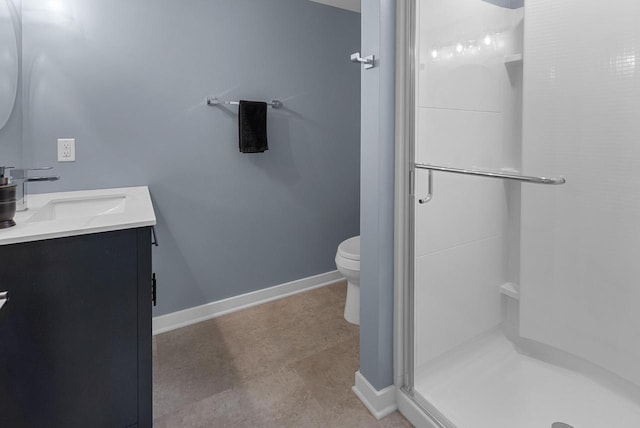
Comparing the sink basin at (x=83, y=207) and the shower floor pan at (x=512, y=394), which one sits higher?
the sink basin at (x=83, y=207)

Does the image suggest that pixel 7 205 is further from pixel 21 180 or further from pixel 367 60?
pixel 367 60

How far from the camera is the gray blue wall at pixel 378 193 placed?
4.54 ft

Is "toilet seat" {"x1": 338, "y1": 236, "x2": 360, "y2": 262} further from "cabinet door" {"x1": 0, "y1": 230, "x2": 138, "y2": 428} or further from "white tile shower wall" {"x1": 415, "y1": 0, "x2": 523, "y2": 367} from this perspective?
"cabinet door" {"x1": 0, "y1": 230, "x2": 138, "y2": 428}

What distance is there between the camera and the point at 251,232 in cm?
250

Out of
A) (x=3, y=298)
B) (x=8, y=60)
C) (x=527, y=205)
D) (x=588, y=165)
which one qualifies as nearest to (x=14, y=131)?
(x=8, y=60)

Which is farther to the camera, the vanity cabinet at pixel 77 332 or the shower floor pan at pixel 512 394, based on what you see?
the shower floor pan at pixel 512 394

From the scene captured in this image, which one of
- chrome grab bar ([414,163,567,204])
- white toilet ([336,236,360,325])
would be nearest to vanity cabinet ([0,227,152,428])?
chrome grab bar ([414,163,567,204])

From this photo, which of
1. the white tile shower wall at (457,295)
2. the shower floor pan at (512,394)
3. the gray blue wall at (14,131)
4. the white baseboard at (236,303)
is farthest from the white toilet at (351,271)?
the gray blue wall at (14,131)

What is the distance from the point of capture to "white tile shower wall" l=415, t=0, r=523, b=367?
56.1 inches

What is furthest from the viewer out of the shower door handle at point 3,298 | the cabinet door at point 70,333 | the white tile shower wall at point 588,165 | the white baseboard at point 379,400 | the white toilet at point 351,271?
the white toilet at point 351,271

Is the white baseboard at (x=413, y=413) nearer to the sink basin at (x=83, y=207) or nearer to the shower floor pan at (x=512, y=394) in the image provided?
the shower floor pan at (x=512, y=394)

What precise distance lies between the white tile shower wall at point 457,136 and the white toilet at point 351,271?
62 cm

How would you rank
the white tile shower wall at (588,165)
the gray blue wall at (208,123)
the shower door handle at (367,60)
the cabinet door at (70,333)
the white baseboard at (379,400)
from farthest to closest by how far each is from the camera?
1. the gray blue wall at (208,123)
2. the white baseboard at (379,400)
3. the shower door handle at (367,60)
4. the white tile shower wall at (588,165)
5. the cabinet door at (70,333)

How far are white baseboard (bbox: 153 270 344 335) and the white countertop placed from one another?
0.82 m
